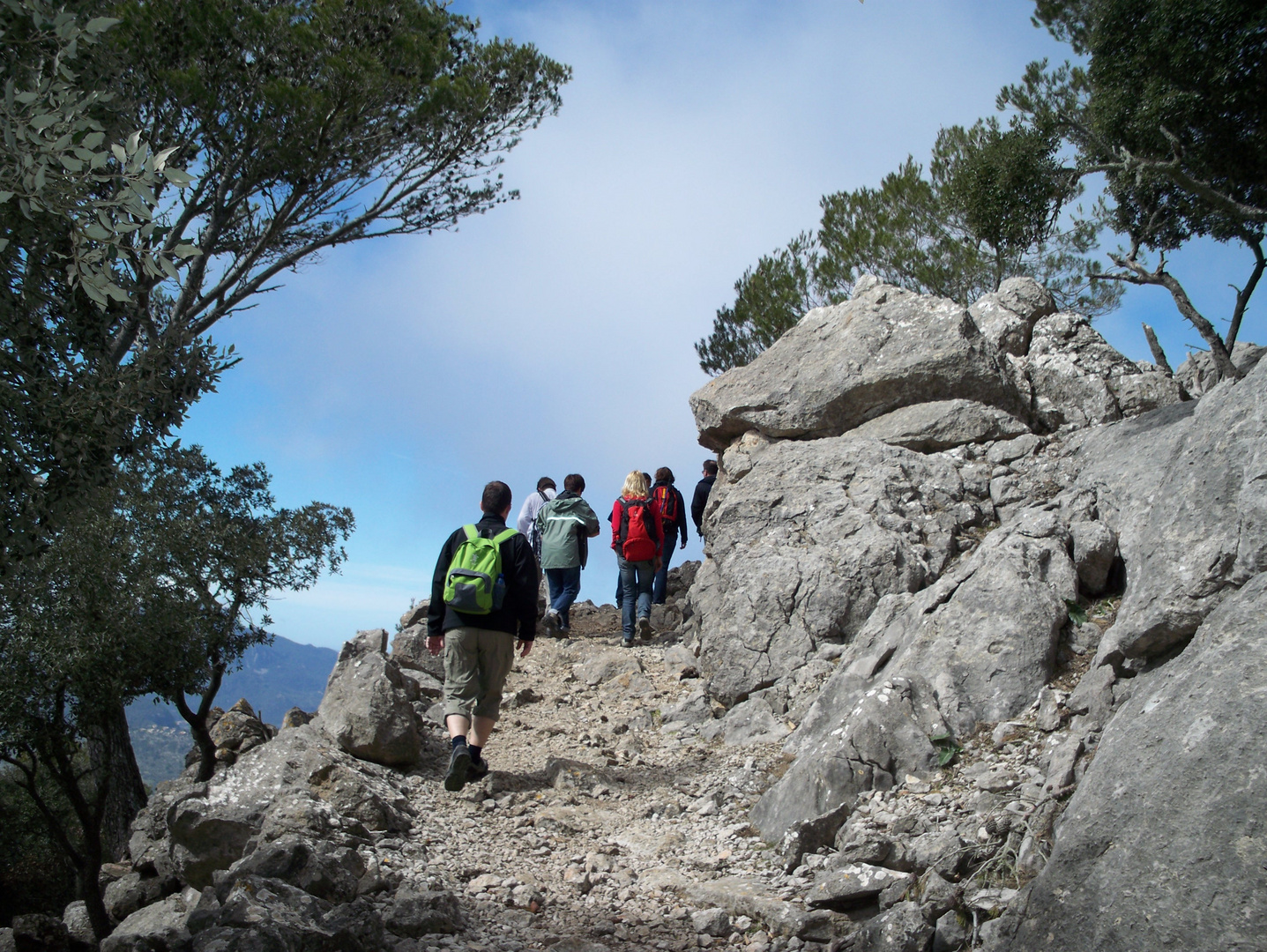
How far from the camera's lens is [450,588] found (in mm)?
6441

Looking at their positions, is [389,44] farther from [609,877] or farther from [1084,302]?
→ [1084,302]

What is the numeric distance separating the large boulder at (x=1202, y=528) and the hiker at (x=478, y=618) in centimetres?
406

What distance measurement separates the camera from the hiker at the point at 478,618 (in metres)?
6.45

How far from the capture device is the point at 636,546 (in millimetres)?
10656

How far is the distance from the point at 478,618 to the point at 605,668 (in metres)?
3.64

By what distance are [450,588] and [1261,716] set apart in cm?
494

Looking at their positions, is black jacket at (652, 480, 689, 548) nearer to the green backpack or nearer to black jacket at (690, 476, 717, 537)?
black jacket at (690, 476, 717, 537)

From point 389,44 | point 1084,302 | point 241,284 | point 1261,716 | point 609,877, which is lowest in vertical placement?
point 609,877

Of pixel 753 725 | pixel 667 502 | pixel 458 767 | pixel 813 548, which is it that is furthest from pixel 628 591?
pixel 458 767

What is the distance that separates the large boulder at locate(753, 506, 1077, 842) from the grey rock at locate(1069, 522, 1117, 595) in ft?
0.37

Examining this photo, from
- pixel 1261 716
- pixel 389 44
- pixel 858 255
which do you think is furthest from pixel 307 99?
pixel 858 255

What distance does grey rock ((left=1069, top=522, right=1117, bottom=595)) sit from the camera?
6.31 m

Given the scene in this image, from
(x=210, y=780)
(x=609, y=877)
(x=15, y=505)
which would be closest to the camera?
(x=15, y=505)

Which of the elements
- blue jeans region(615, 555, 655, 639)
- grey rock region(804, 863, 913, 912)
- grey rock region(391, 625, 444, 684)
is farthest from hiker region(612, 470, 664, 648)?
grey rock region(804, 863, 913, 912)
